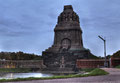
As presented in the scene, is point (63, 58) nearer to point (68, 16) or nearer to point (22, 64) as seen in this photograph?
point (22, 64)

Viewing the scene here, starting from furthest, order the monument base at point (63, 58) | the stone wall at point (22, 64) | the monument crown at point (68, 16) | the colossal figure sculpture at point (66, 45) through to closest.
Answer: the monument crown at point (68, 16) → the stone wall at point (22, 64) → the colossal figure sculpture at point (66, 45) → the monument base at point (63, 58)

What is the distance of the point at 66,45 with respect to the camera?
4231 cm

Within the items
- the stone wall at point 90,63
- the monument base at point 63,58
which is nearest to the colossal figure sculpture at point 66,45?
the monument base at point 63,58

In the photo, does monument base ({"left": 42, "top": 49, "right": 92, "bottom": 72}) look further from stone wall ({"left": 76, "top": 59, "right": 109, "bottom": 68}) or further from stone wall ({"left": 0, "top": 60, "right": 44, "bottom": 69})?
stone wall ({"left": 0, "top": 60, "right": 44, "bottom": 69})

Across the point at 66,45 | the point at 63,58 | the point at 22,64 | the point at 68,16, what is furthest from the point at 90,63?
the point at 22,64

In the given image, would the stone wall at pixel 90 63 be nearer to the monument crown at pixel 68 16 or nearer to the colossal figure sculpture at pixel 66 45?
the colossal figure sculpture at pixel 66 45

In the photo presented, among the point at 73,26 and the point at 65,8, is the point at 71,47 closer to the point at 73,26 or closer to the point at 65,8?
the point at 73,26

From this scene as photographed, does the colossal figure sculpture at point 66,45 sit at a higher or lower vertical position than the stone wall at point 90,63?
higher

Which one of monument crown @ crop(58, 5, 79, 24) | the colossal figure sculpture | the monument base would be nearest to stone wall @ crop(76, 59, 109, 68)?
the monument base

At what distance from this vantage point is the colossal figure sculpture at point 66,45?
36875 mm

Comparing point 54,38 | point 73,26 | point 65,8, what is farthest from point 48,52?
point 65,8

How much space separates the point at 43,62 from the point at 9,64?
7.90 metres

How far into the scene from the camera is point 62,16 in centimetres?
4475

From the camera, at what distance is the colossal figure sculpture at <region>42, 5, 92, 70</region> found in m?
36.9
